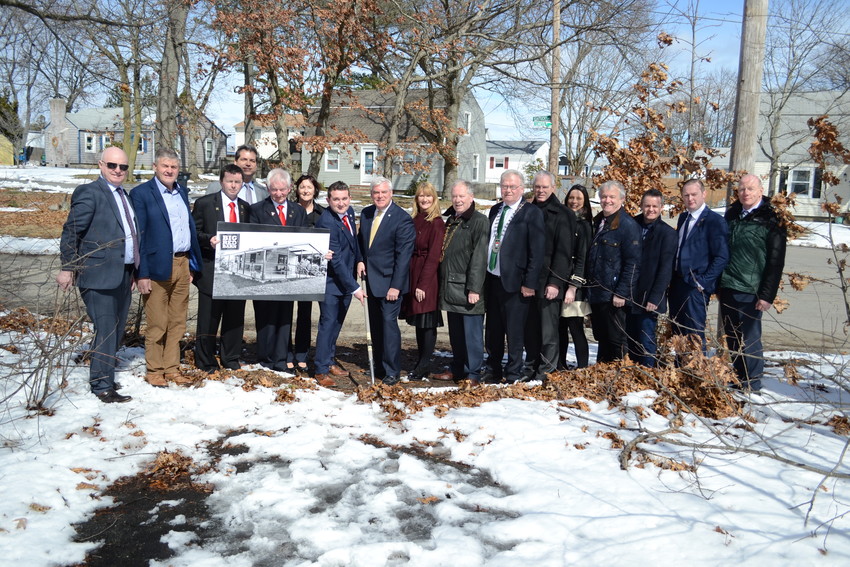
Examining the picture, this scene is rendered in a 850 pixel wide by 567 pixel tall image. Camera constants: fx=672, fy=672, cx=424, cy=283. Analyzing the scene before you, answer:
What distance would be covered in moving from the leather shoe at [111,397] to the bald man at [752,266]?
17.6 ft

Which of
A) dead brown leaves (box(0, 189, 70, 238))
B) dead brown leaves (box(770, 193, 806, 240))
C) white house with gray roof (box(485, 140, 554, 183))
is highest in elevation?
white house with gray roof (box(485, 140, 554, 183))

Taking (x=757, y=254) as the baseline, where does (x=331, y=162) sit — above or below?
above

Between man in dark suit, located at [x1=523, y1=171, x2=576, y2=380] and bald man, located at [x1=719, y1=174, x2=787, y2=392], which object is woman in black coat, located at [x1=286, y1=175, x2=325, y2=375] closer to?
man in dark suit, located at [x1=523, y1=171, x2=576, y2=380]

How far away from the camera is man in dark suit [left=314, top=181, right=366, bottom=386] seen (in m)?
6.73

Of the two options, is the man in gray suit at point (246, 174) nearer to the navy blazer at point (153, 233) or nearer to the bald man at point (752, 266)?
the navy blazer at point (153, 233)

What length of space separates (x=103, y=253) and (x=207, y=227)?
129 centimetres

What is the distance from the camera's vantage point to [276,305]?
6891mm

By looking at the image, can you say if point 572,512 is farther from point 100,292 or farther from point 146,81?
point 146,81

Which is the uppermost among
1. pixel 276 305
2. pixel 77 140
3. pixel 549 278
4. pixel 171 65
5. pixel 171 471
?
pixel 77 140

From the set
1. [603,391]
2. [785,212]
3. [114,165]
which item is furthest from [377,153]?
[603,391]

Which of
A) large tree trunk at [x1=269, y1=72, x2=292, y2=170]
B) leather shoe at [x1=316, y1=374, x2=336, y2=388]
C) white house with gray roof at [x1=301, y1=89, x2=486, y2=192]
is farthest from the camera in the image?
white house with gray roof at [x1=301, y1=89, x2=486, y2=192]

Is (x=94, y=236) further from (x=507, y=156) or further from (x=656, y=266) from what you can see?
(x=507, y=156)

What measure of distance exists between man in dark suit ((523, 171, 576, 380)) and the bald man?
150 cm

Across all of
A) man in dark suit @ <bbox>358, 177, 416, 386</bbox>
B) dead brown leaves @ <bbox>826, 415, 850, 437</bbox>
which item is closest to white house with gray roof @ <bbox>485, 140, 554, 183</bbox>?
man in dark suit @ <bbox>358, 177, 416, 386</bbox>
